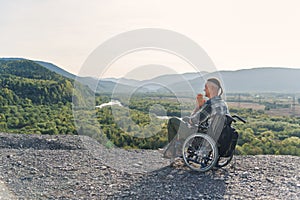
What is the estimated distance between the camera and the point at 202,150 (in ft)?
15.6

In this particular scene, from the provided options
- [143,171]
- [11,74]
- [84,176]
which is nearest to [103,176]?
[84,176]

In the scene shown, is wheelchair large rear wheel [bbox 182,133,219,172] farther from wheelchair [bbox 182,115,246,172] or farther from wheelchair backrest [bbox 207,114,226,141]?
wheelchair backrest [bbox 207,114,226,141]

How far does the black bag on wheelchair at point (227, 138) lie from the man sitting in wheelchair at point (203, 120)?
74 millimetres

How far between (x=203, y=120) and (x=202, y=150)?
43 cm

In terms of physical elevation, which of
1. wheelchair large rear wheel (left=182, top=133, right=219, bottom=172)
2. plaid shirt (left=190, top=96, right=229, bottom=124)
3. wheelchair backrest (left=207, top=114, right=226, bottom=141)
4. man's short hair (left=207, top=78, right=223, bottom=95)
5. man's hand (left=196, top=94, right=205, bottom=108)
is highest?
man's short hair (left=207, top=78, right=223, bottom=95)

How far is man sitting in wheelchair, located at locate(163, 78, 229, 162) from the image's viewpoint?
183 inches

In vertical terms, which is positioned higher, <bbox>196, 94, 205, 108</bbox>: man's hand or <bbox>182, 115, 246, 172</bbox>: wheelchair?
<bbox>196, 94, 205, 108</bbox>: man's hand

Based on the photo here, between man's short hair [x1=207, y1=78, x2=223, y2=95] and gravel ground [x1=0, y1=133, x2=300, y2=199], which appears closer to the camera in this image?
gravel ground [x1=0, y1=133, x2=300, y2=199]

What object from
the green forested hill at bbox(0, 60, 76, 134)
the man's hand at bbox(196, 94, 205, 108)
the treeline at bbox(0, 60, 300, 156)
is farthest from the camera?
the green forested hill at bbox(0, 60, 76, 134)

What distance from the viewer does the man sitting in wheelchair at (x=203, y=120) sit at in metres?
4.64

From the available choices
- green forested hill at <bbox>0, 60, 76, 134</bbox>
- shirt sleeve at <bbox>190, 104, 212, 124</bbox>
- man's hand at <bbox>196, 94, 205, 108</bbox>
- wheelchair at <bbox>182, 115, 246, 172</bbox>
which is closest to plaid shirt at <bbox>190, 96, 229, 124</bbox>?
shirt sleeve at <bbox>190, 104, 212, 124</bbox>

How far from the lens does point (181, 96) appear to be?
5645 millimetres

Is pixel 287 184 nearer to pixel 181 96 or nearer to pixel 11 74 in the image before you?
pixel 181 96

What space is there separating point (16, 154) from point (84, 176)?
1.92 m
